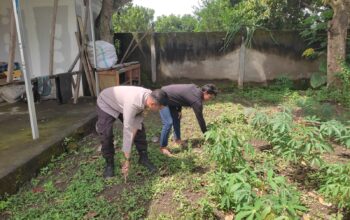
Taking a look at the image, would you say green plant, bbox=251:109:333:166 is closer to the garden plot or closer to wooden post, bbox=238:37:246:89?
the garden plot

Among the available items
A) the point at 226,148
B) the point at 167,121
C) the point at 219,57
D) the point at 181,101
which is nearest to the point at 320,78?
the point at 219,57

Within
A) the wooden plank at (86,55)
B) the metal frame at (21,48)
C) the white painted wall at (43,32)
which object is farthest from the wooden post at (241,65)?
the metal frame at (21,48)

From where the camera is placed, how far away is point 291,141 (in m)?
3.63

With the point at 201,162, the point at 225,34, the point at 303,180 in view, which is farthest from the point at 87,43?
the point at 303,180

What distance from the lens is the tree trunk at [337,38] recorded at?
23.9 feet

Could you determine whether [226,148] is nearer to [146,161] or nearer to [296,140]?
[296,140]

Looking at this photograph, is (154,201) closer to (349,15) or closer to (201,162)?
(201,162)

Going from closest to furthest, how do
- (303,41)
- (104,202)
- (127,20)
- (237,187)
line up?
(237,187) → (104,202) → (303,41) → (127,20)

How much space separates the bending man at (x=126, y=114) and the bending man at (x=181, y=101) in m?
0.53

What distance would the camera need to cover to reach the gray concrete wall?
912cm

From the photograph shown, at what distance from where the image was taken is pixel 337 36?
7.50 m

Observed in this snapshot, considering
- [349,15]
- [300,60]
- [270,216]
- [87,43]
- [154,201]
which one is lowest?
[154,201]

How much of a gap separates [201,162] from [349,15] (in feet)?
17.8

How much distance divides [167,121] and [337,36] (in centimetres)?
499
